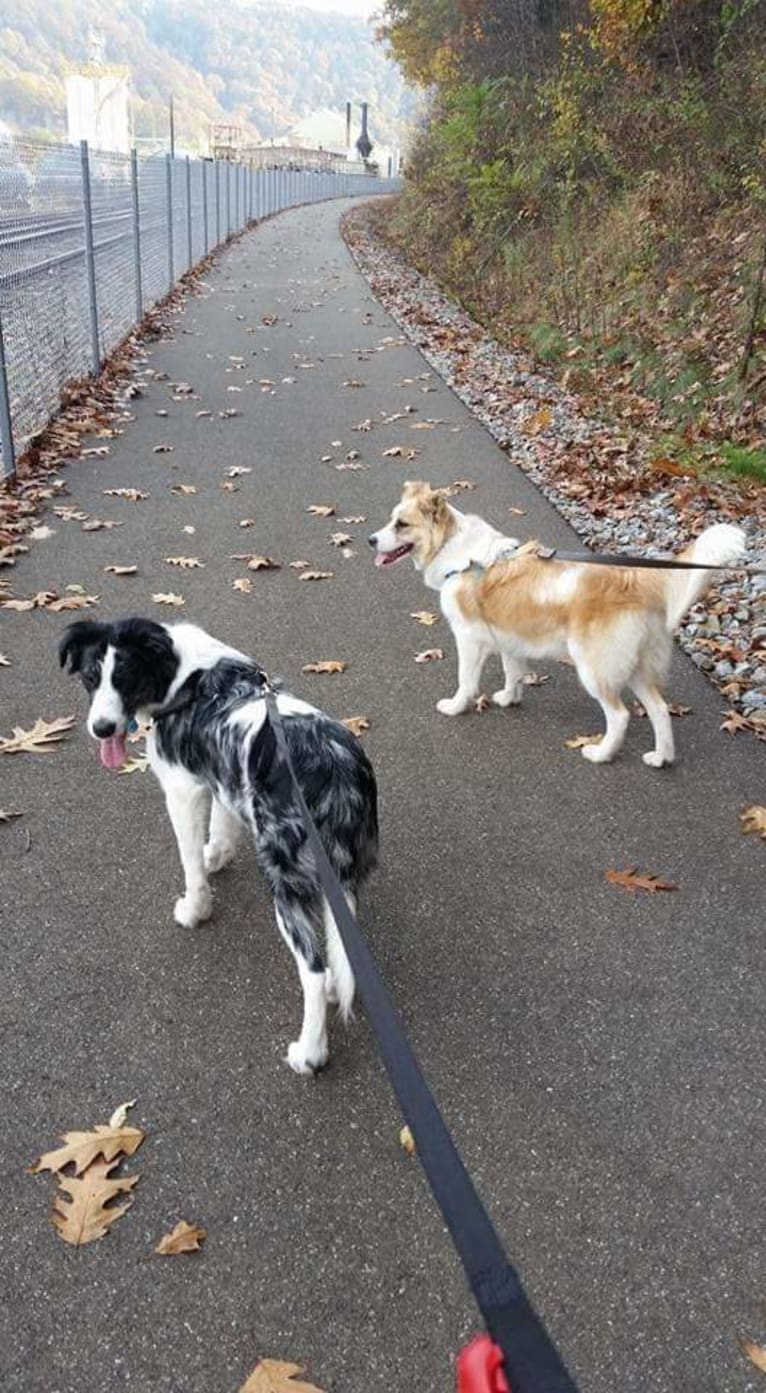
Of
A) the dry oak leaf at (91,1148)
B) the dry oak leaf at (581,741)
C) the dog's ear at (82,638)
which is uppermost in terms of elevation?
the dog's ear at (82,638)

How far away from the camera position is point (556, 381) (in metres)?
12.9

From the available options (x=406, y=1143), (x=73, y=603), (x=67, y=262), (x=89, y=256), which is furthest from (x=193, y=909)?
(x=89, y=256)

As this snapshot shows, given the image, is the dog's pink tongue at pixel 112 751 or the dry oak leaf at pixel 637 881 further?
the dry oak leaf at pixel 637 881

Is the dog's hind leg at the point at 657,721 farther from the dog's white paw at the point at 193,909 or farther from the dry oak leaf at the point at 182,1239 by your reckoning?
the dry oak leaf at the point at 182,1239

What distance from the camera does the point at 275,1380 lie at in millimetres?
2189

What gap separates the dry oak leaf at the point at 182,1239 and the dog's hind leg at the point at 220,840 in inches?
59.4

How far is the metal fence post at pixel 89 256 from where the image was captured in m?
10.8

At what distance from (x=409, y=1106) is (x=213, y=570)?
5.90 metres

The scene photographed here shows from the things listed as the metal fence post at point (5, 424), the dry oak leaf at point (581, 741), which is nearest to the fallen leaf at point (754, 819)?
the dry oak leaf at point (581, 741)

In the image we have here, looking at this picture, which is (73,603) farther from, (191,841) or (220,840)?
(191,841)

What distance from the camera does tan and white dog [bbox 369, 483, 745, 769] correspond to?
439 centimetres

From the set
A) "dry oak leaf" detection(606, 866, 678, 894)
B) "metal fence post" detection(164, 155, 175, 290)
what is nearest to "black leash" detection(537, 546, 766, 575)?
"dry oak leaf" detection(606, 866, 678, 894)

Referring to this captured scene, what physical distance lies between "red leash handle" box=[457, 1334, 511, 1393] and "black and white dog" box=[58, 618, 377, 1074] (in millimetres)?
1508

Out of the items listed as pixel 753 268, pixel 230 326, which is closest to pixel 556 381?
pixel 753 268
